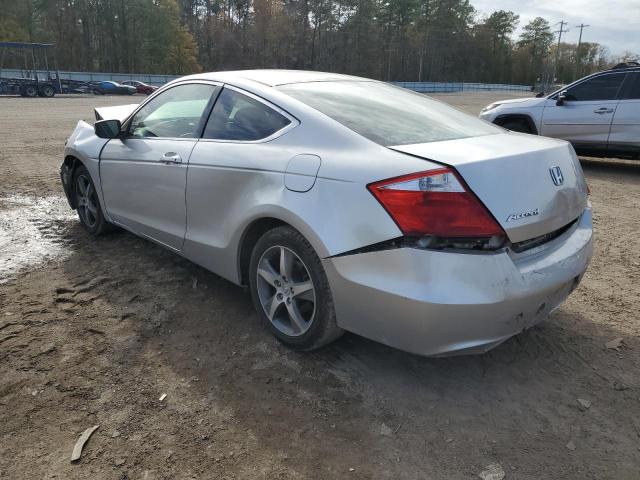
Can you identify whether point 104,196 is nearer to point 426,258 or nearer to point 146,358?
point 146,358

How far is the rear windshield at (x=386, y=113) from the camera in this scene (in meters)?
2.68

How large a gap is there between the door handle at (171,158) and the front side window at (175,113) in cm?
16

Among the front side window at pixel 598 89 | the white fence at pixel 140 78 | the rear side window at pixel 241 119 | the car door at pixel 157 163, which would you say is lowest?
the car door at pixel 157 163

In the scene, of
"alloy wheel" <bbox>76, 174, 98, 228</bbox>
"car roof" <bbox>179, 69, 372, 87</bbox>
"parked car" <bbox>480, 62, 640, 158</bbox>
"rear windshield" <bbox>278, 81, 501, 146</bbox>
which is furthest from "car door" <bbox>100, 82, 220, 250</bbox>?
"parked car" <bbox>480, 62, 640, 158</bbox>

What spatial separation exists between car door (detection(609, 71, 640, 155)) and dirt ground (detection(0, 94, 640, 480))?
18.1 ft

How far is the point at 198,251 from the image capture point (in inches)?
132

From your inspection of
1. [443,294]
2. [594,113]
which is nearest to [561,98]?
[594,113]

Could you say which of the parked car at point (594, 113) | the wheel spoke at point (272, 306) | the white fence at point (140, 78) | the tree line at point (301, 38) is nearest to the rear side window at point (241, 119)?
the wheel spoke at point (272, 306)

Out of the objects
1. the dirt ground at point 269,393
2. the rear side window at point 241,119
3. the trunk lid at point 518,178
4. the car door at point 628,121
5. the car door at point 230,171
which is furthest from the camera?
the car door at point 628,121

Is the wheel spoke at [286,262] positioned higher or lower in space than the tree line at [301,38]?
lower

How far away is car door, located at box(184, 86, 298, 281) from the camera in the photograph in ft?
9.16

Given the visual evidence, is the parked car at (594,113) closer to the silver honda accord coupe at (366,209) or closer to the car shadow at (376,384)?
the car shadow at (376,384)

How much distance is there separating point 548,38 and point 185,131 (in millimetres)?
132737

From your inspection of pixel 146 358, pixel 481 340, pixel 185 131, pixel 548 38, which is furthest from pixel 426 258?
pixel 548 38
